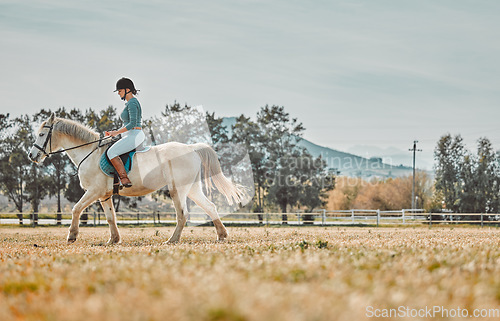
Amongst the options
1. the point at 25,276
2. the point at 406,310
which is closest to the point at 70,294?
the point at 25,276

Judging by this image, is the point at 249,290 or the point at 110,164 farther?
the point at 110,164

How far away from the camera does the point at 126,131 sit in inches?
492

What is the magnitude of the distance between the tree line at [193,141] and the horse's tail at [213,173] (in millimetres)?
38536

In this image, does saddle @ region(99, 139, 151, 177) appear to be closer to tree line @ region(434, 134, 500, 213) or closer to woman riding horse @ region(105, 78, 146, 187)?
woman riding horse @ region(105, 78, 146, 187)

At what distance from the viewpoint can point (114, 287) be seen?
425 cm

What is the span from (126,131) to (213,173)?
Result: 278 centimetres

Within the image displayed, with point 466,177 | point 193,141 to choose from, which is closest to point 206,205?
point 193,141

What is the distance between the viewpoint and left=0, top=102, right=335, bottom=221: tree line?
53.8m

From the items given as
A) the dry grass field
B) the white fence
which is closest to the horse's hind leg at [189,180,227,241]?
the dry grass field

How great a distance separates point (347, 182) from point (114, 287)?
100 metres

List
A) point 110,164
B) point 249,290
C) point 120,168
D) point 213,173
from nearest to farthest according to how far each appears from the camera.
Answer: point 249,290 → point 120,168 → point 110,164 → point 213,173

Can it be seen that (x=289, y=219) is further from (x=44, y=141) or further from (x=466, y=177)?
(x=44, y=141)

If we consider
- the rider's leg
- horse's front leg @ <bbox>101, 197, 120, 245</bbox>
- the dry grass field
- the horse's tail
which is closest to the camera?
the dry grass field

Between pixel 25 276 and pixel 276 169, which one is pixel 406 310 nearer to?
pixel 25 276
